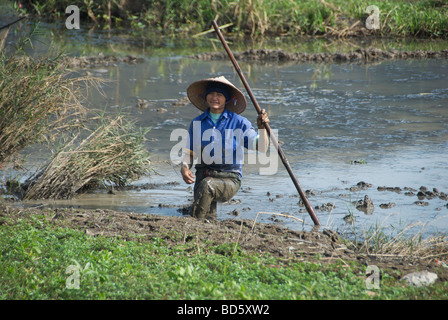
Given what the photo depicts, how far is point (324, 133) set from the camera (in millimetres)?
8102

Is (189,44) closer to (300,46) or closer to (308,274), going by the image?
(300,46)

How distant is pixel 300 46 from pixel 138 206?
33.9 ft

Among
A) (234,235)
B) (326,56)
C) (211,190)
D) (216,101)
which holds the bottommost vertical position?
(234,235)

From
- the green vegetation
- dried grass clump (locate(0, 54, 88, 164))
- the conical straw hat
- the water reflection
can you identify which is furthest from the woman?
the green vegetation

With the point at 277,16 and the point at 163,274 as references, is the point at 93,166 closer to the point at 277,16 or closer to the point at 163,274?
the point at 163,274

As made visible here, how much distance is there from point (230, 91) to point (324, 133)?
9.55ft

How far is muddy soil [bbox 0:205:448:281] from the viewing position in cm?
423

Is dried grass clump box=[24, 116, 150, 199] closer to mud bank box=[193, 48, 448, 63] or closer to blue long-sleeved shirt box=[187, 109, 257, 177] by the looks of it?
blue long-sleeved shirt box=[187, 109, 257, 177]

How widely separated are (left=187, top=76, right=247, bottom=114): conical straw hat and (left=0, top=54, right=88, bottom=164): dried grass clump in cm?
132

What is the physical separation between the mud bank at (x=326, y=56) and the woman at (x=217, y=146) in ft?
26.9

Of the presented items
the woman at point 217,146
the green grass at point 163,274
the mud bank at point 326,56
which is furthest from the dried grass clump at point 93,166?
the mud bank at point 326,56

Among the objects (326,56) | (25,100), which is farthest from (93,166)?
(326,56)

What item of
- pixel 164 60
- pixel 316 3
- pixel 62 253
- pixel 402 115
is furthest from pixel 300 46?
pixel 62 253

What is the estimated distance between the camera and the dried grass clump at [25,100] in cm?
585
